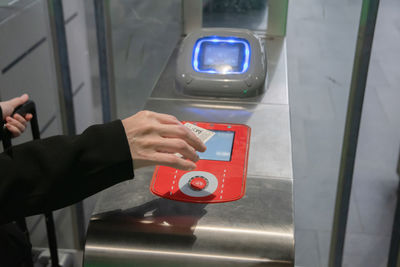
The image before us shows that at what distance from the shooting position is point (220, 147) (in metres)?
1.29

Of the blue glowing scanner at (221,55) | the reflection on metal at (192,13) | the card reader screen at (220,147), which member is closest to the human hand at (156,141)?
the card reader screen at (220,147)

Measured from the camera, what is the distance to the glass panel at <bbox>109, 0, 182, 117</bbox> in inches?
87.4

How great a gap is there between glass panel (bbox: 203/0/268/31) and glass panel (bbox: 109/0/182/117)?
124 millimetres

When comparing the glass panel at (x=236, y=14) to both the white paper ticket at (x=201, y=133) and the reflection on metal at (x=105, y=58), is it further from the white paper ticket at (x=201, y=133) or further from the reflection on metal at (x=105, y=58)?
the white paper ticket at (x=201, y=133)

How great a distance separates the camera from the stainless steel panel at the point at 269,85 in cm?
157

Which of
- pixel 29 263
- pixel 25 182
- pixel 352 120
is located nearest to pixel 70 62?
pixel 29 263

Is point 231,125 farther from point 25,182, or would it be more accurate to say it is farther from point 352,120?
point 352,120

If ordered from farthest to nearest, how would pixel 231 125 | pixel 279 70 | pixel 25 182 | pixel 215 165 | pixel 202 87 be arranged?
1. pixel 279 70
2. pixel 202 87
3. pixel 231 125
4. pixel 215 165
5. pixel 25 182

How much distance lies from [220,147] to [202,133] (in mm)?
78

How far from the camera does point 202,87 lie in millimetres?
1561

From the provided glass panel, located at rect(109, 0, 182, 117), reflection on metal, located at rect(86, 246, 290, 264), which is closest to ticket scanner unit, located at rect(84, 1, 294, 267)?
reflection on metal, located at rect(86, 246, 290, 264)

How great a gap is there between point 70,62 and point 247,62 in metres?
1.22

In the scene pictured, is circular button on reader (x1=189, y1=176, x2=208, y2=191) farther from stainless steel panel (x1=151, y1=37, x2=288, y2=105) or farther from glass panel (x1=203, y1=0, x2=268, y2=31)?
glass panel (x1=203, y1=0, x2=268, y2=31)

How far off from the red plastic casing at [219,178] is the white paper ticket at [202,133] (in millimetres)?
66
